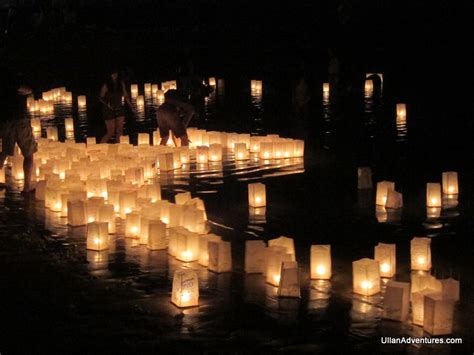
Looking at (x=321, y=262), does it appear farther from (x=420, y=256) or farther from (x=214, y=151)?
(x=214, y=151)

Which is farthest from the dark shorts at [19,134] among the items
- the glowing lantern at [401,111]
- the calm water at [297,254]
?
the glowing lantern at [401,111]

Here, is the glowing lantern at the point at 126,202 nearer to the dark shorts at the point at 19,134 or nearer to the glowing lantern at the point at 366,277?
the dark shorts at the point at 19,134

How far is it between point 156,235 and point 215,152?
4661mm

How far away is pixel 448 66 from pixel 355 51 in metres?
2.50

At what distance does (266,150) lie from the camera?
1284 cm

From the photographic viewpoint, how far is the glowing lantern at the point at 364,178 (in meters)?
10.7

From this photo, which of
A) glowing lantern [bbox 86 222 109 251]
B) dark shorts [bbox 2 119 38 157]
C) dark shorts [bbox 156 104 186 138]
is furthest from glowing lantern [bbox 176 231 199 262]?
dark shorts [bbox 156 104 186 138]

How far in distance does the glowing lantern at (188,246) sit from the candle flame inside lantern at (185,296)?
1.17 meters

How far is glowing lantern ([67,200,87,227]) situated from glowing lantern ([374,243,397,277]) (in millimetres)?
3407

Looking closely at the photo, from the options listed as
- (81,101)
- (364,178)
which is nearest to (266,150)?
(364,178)

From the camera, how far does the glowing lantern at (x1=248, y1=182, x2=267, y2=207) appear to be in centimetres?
986

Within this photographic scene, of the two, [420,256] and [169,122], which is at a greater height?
Answer: [169,122]

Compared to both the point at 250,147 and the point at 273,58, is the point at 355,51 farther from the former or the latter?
the point at 250,147

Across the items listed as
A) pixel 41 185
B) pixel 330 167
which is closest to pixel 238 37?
pixel 330 167
